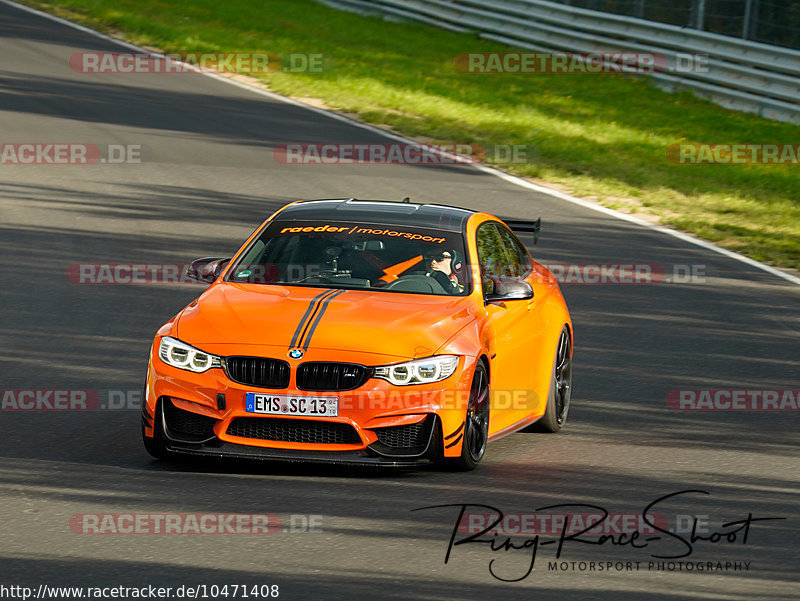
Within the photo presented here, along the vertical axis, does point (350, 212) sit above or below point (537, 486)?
above

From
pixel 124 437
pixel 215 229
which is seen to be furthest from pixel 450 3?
pixel 124 437

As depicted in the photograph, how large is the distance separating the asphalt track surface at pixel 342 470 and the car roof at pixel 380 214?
1.58 m

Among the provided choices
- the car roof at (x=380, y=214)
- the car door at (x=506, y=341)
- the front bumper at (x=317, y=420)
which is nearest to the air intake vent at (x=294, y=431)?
the front bumper at (x=317, y=420)

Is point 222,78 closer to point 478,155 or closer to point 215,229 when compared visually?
point 478,155

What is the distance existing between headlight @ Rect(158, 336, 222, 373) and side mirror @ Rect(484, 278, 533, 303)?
76.7 inches

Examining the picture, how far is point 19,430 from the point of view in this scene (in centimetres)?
944

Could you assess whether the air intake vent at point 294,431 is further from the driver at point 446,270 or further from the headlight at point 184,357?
the driver at point 446,270

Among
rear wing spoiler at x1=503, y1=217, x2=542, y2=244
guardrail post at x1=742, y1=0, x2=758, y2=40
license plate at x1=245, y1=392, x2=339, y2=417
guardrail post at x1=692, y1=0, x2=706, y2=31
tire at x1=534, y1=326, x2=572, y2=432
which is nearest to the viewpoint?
license plate at x1=245, y1=392, x2=339, y2=417

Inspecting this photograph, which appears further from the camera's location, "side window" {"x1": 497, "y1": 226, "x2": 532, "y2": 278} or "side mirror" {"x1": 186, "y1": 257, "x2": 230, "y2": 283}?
"side window" {"x1": 497, "y1": 226, "x2": 532, "y2": 278}

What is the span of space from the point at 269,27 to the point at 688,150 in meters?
12.9

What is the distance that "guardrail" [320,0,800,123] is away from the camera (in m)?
26.1

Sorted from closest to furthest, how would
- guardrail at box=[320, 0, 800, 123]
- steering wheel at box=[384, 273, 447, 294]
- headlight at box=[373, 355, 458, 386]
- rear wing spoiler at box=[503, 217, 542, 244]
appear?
headlight at box=[373, 355, 458, 386], steering wheel at box=[384, 273, 447, 294], rear wing spoiler at box=[503, 217, 542, 244], guardrail at box=[320, 0, 800, 123]

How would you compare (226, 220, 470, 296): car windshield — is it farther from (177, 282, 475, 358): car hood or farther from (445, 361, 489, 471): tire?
(445, 361, 489, 471): tire

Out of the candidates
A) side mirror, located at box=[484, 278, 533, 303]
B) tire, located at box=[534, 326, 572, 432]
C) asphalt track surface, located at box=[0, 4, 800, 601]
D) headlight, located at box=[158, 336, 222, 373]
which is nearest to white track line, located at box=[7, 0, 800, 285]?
asphalt track surface, located at box=[0, 4, 800, 601]
